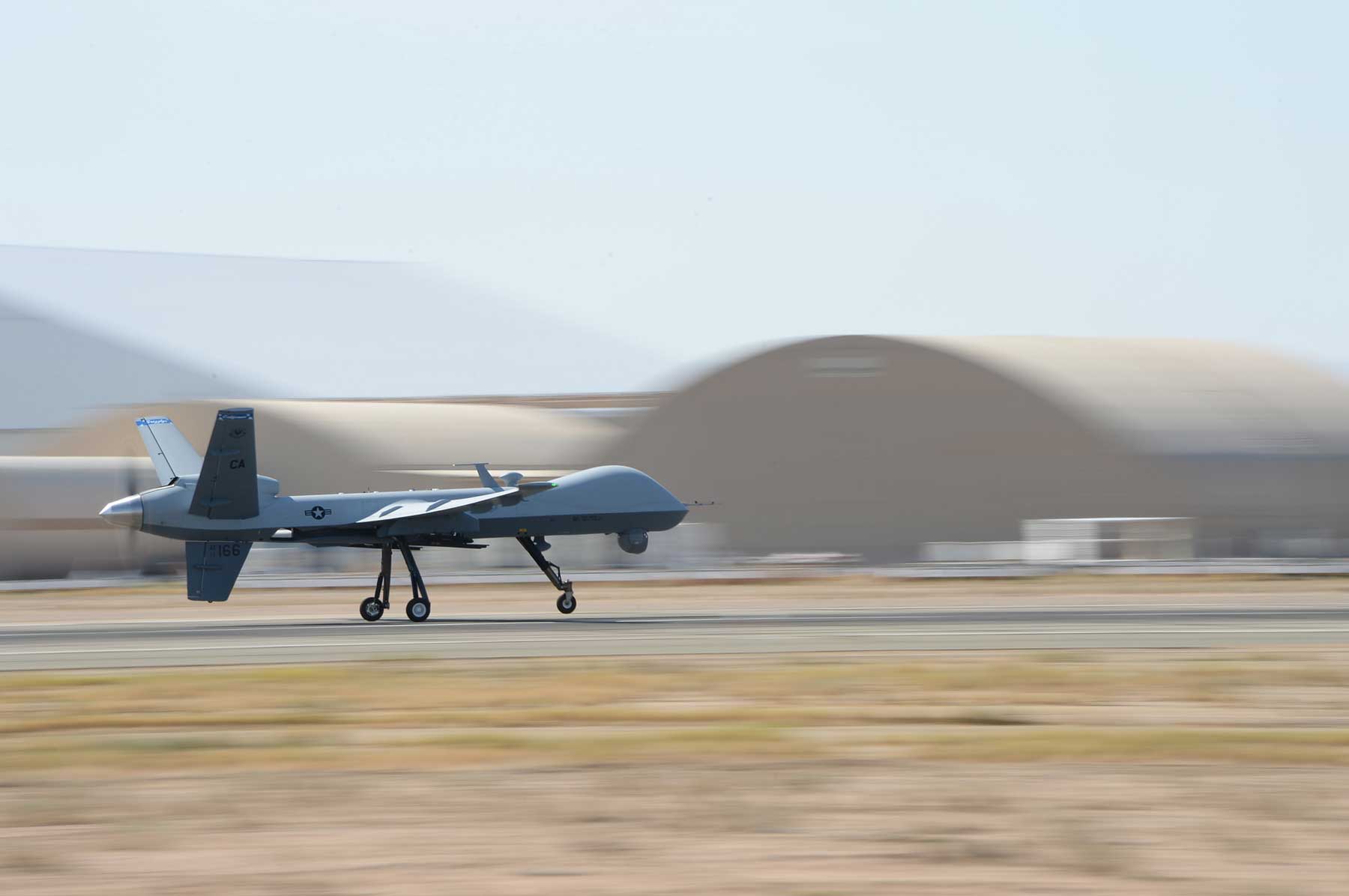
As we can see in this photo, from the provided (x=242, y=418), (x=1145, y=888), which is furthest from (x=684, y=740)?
(x=242, y=418)

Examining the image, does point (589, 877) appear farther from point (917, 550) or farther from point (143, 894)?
point (917, 550)

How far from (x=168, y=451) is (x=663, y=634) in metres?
14.4

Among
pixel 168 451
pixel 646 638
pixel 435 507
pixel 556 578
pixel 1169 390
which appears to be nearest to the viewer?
pixel 646 638

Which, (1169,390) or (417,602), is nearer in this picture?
(417,602)

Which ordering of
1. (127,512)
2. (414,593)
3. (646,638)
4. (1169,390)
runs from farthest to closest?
(1169,390) → (414,593) → (127,512) → (646,638)

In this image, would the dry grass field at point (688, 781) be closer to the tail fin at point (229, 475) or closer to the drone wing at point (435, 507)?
the tail fin at point (229, 475)

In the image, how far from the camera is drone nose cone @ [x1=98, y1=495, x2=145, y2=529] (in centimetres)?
3422

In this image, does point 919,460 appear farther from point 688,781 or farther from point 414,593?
point 688,781

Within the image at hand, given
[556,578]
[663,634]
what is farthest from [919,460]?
[663,634]

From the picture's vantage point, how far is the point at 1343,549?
222 feet

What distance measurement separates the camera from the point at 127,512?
3434 cm

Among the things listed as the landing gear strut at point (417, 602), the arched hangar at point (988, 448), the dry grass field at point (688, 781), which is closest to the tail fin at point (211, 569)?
the landing gear strut at point (417, 602)

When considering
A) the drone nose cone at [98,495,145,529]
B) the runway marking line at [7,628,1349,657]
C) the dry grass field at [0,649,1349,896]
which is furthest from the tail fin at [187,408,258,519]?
the dry grass field at [0,649,1349,896]

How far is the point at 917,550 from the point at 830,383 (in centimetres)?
983
